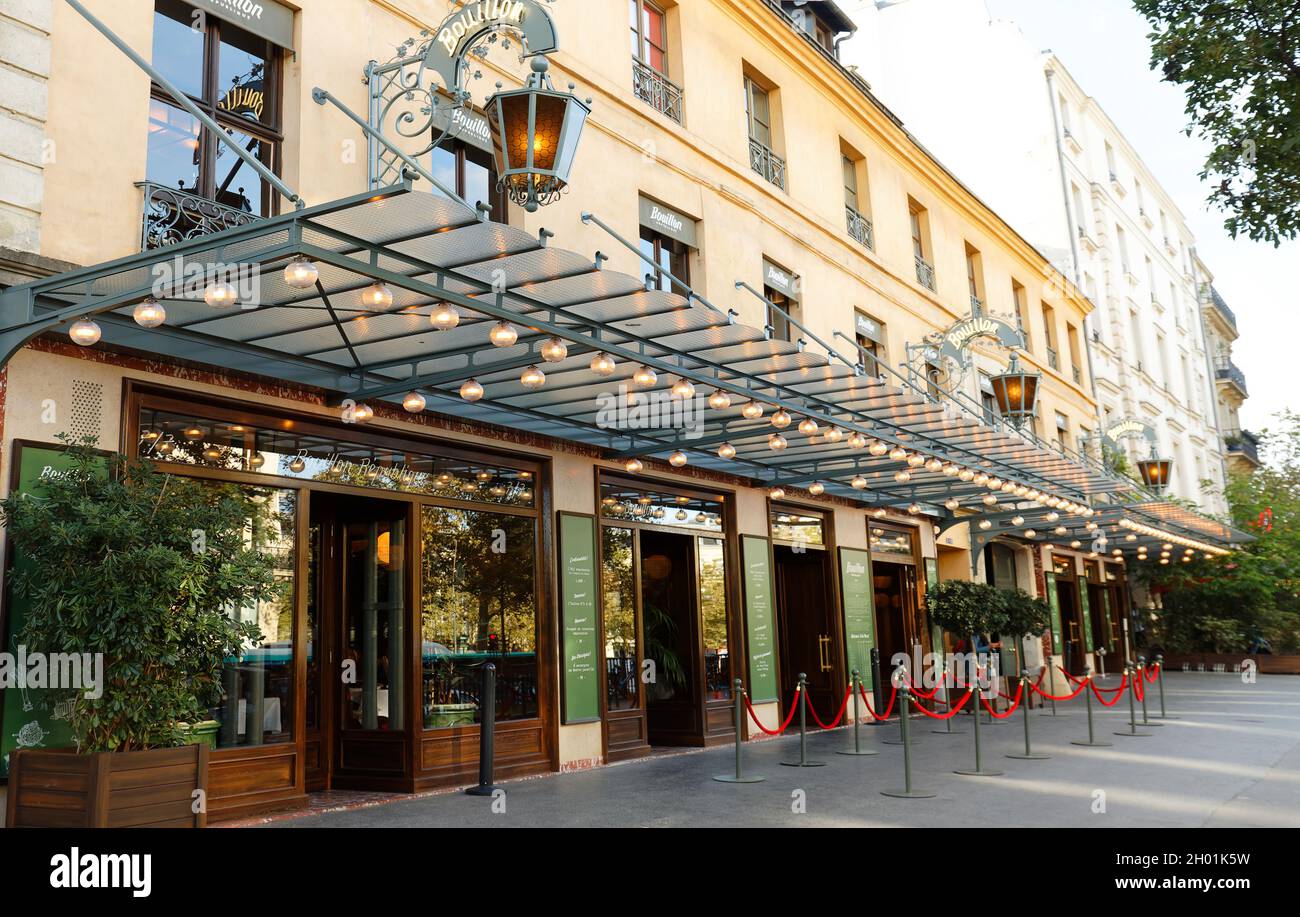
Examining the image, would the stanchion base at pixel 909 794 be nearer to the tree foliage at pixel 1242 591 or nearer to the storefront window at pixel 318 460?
the storefront window at pixel 318 460

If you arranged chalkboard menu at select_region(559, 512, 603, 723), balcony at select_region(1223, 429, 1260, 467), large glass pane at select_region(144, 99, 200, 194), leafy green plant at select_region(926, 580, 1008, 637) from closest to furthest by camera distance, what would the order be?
large glass pane at select_region(144, 99, 200, 194) < chalkboard menu at select_region(559, 512, 603, 723) < leafy green plant at select_region(926, 580, 1008, 637) < balcony at select_region(1223, 429, 1260, 467)

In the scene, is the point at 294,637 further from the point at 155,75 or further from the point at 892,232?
the point at 892,232

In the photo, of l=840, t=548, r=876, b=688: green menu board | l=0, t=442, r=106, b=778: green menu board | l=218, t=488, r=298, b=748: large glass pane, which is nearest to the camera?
l=0, t=442, r=106, b=778: green menu board

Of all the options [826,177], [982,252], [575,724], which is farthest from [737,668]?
[982,252]

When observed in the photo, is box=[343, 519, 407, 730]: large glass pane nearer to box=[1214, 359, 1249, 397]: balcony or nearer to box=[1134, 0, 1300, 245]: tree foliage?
box=[1134, 0, 1300, 245]: tree foliage

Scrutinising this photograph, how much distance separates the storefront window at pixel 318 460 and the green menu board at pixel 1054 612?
17836 millimetres

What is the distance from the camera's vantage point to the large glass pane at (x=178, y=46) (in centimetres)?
879

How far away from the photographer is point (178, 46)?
8906 millimetres

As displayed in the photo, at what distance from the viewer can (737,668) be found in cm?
1483

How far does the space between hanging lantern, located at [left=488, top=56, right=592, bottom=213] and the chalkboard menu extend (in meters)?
4.89

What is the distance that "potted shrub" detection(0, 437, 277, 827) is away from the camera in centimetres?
670

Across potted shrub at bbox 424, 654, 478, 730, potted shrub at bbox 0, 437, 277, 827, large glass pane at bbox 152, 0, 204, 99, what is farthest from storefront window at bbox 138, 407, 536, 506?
large glass pane at bbox 152, 0, 204, 99

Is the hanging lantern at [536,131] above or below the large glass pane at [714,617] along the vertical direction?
above

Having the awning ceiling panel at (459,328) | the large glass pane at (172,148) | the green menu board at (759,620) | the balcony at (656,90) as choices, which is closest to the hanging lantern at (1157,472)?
the green menu board at (759,620)
